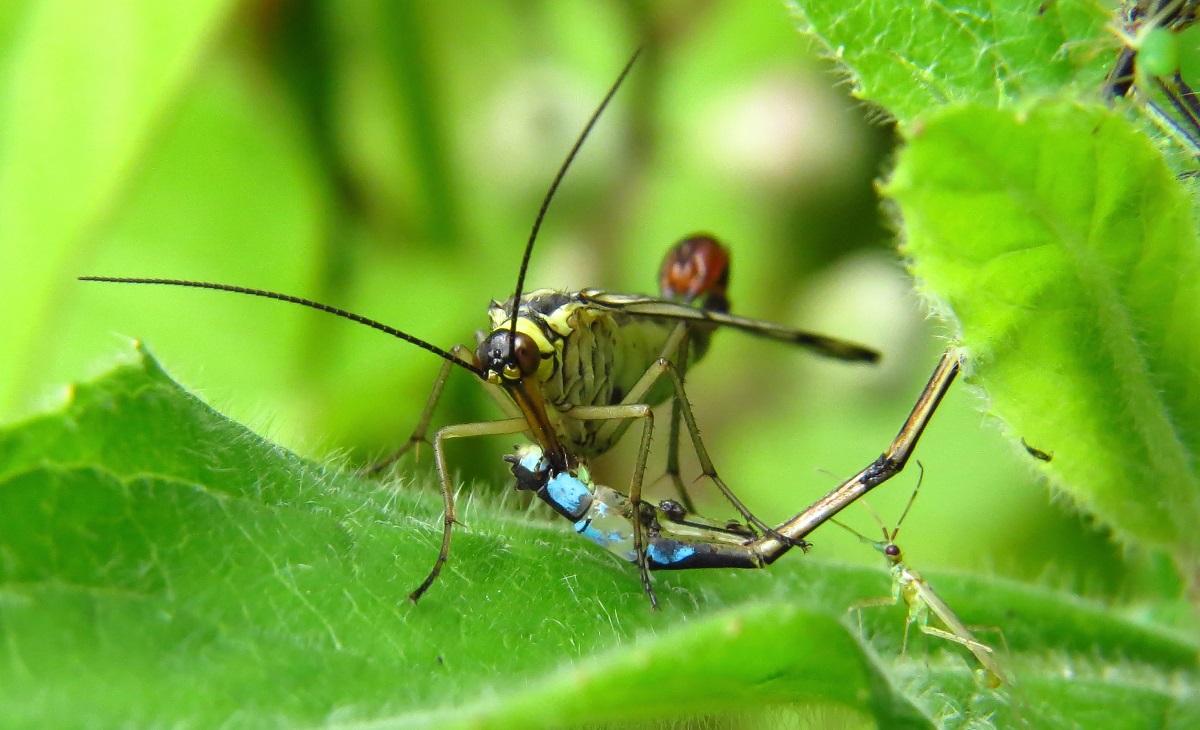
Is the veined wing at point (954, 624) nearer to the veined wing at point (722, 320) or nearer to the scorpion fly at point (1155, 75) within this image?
the veined wing at point (722, 320)

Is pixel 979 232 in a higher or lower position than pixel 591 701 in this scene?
higher

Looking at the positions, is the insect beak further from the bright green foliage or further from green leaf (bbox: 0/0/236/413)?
green leaf (bbox: 0/0/236/413)

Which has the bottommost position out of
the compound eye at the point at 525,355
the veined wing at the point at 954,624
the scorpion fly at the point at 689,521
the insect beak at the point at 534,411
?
the veined wing at the point at 954,624

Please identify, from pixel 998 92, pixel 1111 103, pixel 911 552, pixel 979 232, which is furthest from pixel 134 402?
pixel 911 552

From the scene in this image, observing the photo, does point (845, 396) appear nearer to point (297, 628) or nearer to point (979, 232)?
point (979, 232)

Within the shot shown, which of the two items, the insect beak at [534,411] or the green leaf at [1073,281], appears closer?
the green leaf at [1073,281]

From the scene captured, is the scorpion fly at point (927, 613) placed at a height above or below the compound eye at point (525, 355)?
below

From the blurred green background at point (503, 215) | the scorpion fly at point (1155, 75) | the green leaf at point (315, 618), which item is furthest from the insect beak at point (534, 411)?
the blurred green background at point (503, 215)
